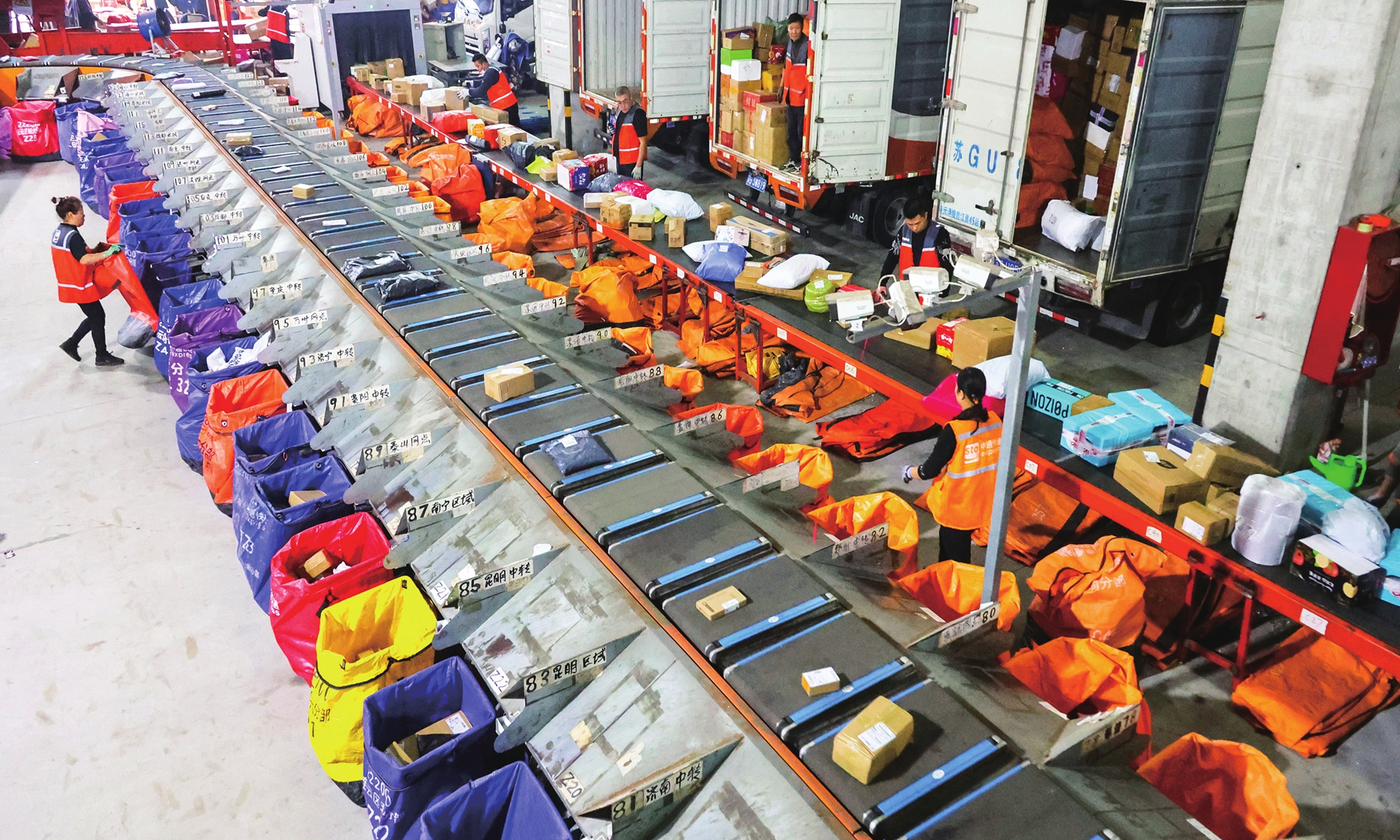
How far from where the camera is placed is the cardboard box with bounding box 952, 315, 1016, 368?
5.82 meters

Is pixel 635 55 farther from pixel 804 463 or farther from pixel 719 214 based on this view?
pixel 804 463

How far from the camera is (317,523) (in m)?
5.17

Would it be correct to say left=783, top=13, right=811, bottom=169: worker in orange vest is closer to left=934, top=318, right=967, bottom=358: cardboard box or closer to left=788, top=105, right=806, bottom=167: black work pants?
left=788, top=105, right=806, bottom=167: black work pants

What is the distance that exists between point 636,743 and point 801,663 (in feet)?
2.05

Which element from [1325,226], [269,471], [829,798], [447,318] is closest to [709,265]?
[447,318]

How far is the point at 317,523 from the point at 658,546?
2.05 m

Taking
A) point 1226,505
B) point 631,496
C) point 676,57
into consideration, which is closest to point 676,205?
point 676,57

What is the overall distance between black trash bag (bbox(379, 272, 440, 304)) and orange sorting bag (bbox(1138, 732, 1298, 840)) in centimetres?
501

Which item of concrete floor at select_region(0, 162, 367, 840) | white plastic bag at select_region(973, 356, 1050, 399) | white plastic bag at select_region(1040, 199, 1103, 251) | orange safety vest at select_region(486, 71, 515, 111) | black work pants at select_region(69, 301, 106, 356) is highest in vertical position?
orange safety vest at select_region(486, 71, 515, 111)

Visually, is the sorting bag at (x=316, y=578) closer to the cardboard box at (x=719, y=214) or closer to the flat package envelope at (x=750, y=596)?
the flat package envelope at (x=750, y=596)

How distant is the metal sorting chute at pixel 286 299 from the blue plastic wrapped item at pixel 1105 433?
4.67m

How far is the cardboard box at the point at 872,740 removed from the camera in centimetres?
300

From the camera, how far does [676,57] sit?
10680 millimetres

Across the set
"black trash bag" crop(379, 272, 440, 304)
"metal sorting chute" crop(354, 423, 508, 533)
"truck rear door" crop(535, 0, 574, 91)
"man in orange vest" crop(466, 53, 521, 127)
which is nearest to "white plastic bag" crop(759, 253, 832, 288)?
"black trash bag" crop(379, 272, 440, 304)
